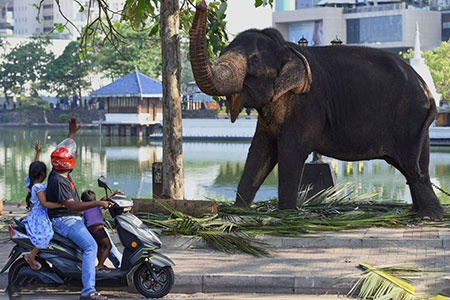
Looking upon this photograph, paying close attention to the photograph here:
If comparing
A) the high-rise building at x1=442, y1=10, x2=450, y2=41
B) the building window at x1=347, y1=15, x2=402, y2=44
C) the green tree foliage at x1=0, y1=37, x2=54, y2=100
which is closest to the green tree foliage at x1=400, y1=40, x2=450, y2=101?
the building window at x1=347, y1=15, x2=402, y2=44

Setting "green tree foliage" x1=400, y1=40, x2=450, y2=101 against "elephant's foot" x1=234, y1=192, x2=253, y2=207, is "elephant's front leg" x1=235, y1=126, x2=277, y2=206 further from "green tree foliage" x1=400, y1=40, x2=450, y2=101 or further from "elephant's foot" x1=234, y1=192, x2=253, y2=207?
"green tree foliage" x1=400, y1=40, x2=450, y2=101

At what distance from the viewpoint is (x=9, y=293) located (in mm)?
7477

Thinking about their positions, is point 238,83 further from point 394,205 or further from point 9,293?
point 9,293

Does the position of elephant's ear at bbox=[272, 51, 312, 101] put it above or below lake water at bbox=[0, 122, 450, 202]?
above

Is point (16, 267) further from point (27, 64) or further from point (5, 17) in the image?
point (5, 17)

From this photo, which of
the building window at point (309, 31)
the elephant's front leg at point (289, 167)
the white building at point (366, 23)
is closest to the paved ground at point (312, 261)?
the elephant's front leg at point (289, 167)

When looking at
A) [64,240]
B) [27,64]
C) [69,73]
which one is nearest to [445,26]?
[69,73]

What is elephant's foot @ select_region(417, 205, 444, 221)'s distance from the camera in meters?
10.7

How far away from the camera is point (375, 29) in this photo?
300 feet

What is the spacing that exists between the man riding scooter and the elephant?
10.5ft

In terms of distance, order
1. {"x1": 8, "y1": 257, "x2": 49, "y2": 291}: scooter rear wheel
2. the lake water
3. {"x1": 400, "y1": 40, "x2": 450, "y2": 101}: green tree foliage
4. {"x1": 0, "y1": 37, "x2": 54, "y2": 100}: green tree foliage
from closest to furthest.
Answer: {"x1": 8, "y1": 257, "x2": 49, "y2": 291}: scooter rear wheel < the lake water < {"x1": 400, "y1": 40, "x2": 450, "y2": 101}: green tree foliage < {"x1": 0, "y1": 37, "x2": 54, "y2": 100}: green tree foliage

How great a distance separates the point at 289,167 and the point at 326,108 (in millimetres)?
893

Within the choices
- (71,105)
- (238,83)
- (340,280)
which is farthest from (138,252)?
(71,105)

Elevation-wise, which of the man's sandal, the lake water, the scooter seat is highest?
the scooter seat
